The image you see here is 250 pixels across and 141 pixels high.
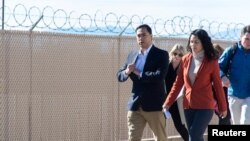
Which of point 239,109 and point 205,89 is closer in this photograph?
point 205,89

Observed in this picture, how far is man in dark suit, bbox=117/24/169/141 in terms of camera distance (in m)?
8.83

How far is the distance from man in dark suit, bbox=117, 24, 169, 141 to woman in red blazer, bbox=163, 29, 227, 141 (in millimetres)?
429

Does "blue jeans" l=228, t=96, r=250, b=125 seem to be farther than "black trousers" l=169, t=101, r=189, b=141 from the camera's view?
No

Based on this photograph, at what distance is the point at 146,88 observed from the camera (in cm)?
889

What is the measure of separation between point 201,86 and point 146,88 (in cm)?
78

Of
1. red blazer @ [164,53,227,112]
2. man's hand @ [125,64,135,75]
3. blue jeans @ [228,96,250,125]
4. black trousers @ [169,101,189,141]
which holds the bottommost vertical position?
black trousers @ [169,101,189,141]

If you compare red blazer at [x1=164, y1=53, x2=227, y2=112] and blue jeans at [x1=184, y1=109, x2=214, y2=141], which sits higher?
red blazer at [x1=164, y1=53, x2=227, y2=112]

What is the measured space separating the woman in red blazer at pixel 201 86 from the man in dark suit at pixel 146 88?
43 centimetres

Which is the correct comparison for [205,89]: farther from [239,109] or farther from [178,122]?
[178,122]

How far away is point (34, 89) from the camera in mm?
10469

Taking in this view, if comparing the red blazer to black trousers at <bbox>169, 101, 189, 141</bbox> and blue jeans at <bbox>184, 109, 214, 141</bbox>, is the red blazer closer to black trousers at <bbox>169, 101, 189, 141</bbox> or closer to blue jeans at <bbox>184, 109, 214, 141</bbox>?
blue jeans at <bbox>184, 109, 214, 141</bbox>

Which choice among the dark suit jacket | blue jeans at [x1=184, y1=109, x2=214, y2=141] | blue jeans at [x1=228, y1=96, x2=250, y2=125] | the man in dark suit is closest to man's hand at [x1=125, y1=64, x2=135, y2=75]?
the man in dark suit

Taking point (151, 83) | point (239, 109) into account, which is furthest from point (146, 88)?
point (239, 109)

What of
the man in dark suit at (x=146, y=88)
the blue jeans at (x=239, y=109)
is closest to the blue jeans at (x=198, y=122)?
the man in dark suit at (x=146, y=88)
